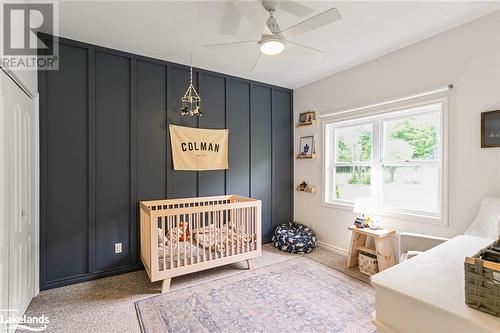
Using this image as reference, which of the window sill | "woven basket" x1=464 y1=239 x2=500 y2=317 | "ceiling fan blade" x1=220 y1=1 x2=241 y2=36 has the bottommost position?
the window sill

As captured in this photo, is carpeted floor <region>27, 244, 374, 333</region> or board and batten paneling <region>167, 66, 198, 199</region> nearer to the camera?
carpeted floor <region>27, 244, 374, 333</region>

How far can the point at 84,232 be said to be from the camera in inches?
105

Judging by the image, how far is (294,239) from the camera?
11.6 feet

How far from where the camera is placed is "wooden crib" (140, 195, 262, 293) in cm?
243

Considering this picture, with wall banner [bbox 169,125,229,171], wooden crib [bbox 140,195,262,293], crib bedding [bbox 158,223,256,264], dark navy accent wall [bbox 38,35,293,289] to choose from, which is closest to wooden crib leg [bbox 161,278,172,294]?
wooden crib [bbox 140,195,262,293]

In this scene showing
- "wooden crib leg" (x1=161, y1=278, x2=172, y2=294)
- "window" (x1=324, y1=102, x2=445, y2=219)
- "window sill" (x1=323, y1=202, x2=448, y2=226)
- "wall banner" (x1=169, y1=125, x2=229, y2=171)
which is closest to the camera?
"wooden crib leg" (x1=161, y1=278, x2=172, y2=294)

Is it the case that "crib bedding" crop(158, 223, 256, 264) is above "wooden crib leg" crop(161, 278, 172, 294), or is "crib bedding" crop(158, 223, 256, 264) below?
above

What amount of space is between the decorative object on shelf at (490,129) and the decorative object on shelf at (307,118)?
1.99 m

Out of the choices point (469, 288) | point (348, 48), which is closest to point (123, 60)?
point (348, 48)

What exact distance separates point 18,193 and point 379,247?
3.36 metres

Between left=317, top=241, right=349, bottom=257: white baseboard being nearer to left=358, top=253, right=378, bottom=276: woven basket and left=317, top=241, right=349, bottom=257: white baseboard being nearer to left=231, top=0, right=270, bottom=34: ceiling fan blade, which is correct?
left=358, top=253, right=378, bottom=276: woven basket

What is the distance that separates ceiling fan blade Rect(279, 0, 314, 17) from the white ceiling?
125 millimetres

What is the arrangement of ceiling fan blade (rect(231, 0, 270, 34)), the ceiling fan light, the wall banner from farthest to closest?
the wall banner
the ceiling fan light
ceiling fan blade (rect(231, 0, 270, 34))

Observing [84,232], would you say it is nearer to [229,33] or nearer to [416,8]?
[229,33]
